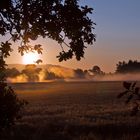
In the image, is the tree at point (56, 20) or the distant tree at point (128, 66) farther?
the distant tree at point (128, 66)

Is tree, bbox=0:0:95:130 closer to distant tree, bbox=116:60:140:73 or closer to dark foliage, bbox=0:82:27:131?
dark foliage, bbox=0:82:27:131

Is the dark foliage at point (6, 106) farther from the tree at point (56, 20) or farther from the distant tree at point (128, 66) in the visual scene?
the distant tree at point (128, 66)

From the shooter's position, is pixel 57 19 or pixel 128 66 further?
pixel 128 66

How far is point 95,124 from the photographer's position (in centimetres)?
2812

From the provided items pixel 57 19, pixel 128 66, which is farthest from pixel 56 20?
pixel 128 66

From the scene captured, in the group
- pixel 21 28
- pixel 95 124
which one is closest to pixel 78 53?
pixel 21 28

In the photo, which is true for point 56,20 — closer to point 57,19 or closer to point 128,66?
point 57,19

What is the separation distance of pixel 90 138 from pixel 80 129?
10.2 feet

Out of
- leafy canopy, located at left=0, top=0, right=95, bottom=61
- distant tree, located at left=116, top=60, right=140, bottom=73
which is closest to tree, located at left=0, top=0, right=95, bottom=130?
leafy canopy, located at left=0, top=0, right=95, bottom=61

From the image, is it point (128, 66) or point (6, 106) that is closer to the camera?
point (6, 106)

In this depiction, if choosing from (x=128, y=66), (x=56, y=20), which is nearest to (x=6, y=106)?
(x=56, y=20)

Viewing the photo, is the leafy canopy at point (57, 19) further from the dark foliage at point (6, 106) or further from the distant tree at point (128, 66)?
the distant tree at point (128, 66)

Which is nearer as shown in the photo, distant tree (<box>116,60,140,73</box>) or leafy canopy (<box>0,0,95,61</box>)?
leafy canopy (<box>0,0,95,61</box>)

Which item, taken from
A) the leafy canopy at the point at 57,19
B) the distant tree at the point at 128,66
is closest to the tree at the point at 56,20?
the leafy canopy at the point at 57,19
